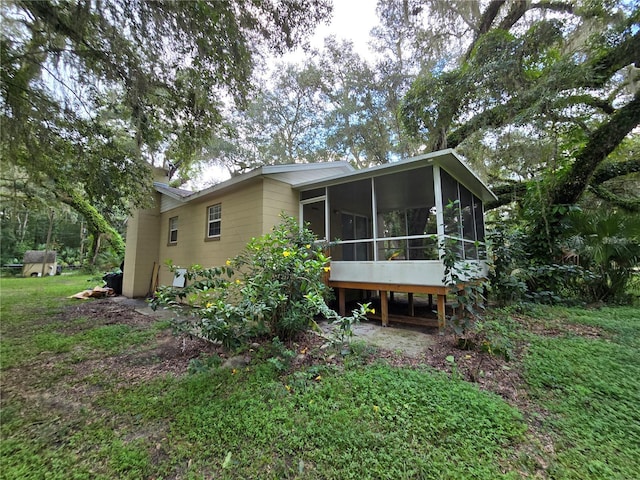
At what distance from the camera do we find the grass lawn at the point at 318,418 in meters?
1.76

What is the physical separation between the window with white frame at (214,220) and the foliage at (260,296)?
11.6 feet

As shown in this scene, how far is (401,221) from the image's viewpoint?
27.6 ft

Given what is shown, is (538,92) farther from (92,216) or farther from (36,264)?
(36,264)

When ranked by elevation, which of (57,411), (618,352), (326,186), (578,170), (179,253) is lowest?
(57,411)

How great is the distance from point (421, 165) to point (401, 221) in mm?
3833

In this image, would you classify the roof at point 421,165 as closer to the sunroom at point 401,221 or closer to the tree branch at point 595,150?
the sunroom at point 401,221

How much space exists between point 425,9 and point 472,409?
11103 millimetres

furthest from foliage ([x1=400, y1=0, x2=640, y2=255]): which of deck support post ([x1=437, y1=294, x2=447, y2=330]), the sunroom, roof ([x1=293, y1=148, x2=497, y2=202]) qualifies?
deck support post ([x1=437, y1=294, x2=447, y2=330])

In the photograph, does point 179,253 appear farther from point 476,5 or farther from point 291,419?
point 476,5

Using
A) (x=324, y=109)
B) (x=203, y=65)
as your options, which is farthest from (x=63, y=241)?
(x=203, y=65)

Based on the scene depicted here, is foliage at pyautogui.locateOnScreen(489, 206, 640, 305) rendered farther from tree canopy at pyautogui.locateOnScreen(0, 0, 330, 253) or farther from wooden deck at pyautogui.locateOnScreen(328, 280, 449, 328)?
tree canopy at pyautogui.locateOnScreen(0, 0, 330, 253)

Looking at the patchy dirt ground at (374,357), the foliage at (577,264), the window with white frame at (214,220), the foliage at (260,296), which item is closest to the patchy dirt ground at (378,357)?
the patchy dirt ground at (374,357)

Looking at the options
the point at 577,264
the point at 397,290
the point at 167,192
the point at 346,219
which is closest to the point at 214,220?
the point at 167,192

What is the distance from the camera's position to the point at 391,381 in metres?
2.74
